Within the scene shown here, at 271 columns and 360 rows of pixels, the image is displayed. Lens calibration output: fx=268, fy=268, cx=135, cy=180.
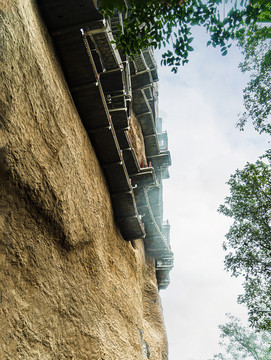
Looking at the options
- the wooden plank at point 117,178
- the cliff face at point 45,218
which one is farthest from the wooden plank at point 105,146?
the cliff face at point 45,218

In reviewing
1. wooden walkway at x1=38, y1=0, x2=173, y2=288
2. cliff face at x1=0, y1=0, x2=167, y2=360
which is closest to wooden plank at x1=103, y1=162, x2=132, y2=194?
wooden walkway at x1=38, y1=0, x2=173, y2=288

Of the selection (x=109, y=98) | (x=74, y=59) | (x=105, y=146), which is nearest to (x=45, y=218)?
(x=105, y=146)

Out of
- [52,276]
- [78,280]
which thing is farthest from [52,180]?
[78,280]

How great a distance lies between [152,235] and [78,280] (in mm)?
9971

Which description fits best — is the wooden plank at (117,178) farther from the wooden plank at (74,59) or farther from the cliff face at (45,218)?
the wooden plank at (74,59)

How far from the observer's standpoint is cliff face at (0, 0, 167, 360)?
19.4ft

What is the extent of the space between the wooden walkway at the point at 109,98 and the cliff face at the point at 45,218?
511 millimetres

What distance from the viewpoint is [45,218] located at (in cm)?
725

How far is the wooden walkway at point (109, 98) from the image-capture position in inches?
301

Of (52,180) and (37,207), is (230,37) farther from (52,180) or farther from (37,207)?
(37,207)

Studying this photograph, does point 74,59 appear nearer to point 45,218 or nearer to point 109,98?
point 109,98

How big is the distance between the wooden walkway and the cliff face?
0.51 metres

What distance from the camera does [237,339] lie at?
36344mm

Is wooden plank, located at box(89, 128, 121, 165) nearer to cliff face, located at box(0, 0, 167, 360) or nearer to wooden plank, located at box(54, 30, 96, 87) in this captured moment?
cliff face, located at box(0, 0, 167, 360)
